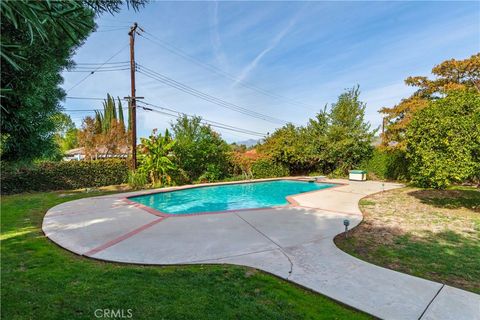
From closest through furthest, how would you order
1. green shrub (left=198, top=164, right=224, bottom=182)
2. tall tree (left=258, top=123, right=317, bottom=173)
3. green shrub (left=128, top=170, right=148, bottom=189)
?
green shrub (left=128, top=170, right=148, bottom=189) → green shrub (left=198, top=164, right=224, bottom=182) → tall tree (left=258, top=123, right=317, bottom=173)

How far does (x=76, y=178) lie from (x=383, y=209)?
1538 centimetres

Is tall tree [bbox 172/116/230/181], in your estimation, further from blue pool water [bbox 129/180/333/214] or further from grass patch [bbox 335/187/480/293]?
grass patch [bbox 335/187/480/293]

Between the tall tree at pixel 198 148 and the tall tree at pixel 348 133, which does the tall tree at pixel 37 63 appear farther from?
the tall tree at pixel 348 133

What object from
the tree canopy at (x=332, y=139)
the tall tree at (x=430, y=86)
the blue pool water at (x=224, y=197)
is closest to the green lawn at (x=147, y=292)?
the blue pool water at (x=224, y=197)

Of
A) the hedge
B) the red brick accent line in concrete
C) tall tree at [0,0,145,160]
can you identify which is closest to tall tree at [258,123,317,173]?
the hedge

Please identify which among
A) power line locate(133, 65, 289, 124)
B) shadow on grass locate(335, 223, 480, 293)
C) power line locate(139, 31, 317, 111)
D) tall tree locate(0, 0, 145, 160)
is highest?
power line locate(139, 31, 317, 111)

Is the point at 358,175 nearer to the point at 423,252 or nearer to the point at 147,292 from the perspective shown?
the point at 423,252

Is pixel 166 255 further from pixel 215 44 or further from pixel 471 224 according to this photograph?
pixel 215 44

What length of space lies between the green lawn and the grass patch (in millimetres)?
2022

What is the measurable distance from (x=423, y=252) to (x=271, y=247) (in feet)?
9.74

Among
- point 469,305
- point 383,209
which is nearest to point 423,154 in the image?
point 383,209

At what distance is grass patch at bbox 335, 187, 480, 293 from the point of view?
395 cm

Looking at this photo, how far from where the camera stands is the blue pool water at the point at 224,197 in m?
10.6

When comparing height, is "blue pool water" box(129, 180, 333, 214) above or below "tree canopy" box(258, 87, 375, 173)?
below
